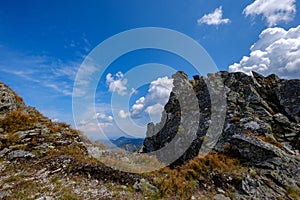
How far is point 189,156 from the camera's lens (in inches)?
795

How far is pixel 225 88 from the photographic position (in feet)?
88.1

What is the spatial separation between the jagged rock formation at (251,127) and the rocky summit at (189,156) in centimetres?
7

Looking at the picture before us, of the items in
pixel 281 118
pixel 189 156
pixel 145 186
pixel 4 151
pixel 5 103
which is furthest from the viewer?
pixel 5 103

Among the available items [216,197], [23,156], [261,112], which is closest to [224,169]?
[216,197]

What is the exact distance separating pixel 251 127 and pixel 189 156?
6830 millimetres

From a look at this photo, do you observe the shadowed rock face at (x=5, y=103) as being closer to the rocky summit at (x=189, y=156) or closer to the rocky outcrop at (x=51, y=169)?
the rocky summit at (x=189, y=156)

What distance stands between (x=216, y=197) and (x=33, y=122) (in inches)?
689

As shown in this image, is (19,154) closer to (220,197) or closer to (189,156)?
(220,197)

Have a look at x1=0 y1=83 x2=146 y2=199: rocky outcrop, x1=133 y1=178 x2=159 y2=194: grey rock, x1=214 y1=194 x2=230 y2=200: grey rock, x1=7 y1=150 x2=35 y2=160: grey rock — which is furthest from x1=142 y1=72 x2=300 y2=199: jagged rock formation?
x1=7 y1=150 x2=35 y2=160: grey rock

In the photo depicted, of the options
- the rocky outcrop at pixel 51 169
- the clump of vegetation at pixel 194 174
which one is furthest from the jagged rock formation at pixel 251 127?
the rocky outcrop at pixel 51 169

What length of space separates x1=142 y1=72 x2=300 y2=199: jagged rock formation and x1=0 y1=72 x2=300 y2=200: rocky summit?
0.22 ft

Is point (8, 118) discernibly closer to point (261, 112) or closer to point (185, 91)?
point (185, 91)

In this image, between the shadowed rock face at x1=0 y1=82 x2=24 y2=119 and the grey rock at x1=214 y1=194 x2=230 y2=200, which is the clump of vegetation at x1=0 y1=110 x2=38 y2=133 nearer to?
the shadowed rock face at x1=0 y1=82 x2=24 y2=119

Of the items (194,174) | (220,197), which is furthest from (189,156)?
(220,197)
